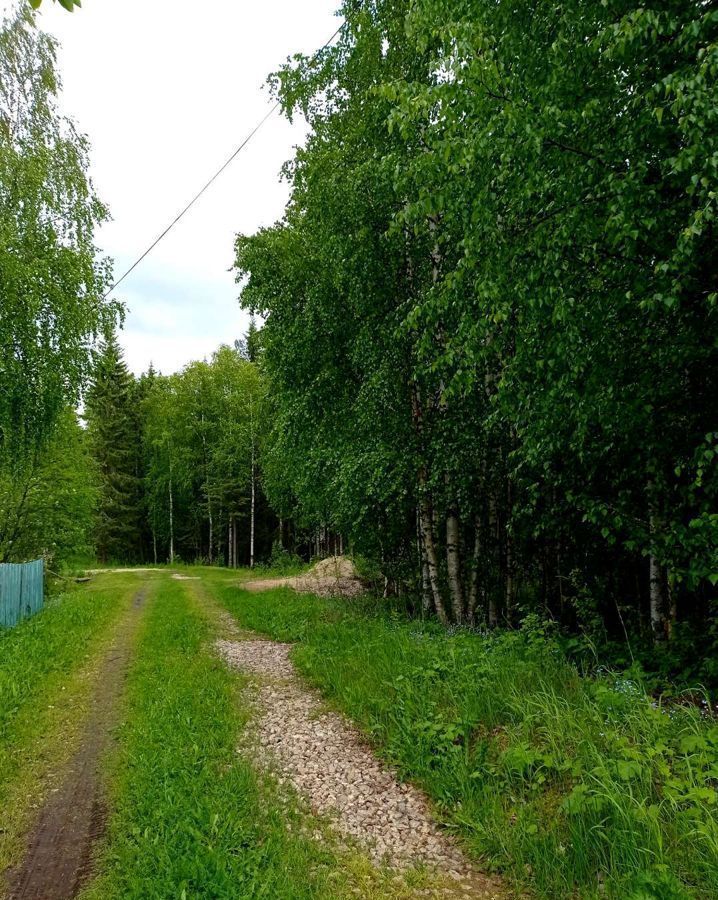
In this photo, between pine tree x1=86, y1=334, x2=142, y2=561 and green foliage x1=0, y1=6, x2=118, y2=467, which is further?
pine tree x1=86, y1=334, x2=142, y2=561

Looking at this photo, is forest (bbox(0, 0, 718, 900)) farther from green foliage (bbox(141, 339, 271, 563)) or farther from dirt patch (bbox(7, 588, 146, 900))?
green foliage (bbox(141, 339, 271, 563))

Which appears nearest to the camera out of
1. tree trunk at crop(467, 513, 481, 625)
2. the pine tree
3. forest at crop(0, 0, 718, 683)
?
forest at crop(0, 0, 718, 683)

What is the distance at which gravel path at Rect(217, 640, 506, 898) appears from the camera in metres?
3.09

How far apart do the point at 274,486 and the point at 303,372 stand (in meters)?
11.7

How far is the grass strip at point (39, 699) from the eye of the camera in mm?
3806

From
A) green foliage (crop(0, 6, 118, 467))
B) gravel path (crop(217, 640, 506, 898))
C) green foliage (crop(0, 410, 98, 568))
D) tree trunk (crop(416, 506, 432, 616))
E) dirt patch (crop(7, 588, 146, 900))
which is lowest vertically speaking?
gravel path (crop(217, 640, 506, 898))

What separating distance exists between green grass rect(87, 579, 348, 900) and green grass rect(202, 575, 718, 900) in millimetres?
1149

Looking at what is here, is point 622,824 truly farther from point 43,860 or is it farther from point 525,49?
point 525,49

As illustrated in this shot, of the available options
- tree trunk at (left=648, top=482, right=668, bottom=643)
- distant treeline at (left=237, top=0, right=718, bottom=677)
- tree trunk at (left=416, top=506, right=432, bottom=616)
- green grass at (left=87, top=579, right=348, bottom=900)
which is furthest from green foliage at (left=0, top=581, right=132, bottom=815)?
tree trunk at (left=648, top=482, right=668, bottom=643)

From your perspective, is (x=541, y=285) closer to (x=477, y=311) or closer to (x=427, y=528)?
(x=477, y=311)

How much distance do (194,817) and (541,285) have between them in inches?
194

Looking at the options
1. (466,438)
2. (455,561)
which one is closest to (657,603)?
(466,438)

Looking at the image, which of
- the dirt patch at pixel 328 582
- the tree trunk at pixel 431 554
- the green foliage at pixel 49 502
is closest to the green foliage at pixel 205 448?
the dirt patch at pixel 328 582

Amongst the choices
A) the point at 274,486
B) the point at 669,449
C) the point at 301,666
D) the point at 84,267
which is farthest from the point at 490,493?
the point at 274,486
